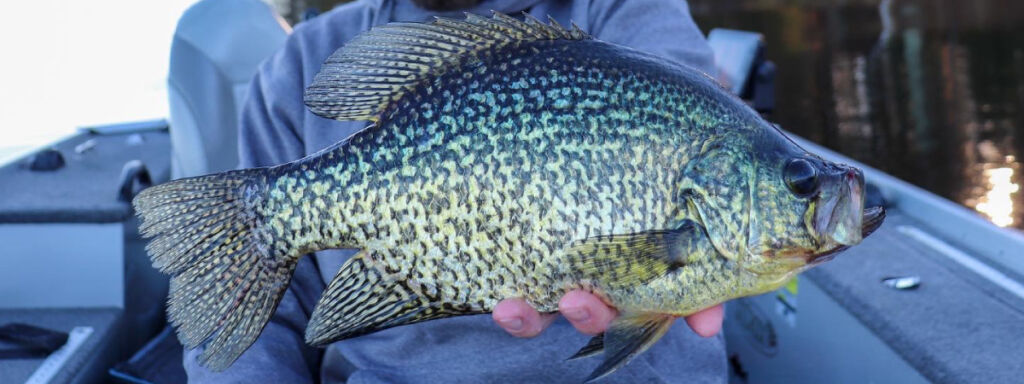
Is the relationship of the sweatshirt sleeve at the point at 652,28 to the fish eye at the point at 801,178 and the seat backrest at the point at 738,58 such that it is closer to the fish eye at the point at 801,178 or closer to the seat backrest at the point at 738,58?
the fish eye at the point at 801,178

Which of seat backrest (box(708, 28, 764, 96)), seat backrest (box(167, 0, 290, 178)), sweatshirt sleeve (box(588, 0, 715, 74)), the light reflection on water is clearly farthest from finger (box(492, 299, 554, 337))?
the light reflection on water

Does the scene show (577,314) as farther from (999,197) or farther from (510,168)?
(999,197)

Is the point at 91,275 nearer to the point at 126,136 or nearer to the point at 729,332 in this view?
the point at 126,136

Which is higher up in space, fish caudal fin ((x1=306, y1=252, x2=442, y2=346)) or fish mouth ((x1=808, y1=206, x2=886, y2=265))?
fish mouth ((x1=808, y1=206, x2=886, y2=265))

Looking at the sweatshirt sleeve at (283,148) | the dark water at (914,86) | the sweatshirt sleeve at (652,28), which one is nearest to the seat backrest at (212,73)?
the sweatshirt sleeve at (283,148)

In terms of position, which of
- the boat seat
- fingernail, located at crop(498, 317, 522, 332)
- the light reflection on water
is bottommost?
the light reflection on water

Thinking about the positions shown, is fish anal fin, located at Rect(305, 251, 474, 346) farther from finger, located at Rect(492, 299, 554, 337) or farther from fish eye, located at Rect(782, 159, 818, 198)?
fish eye, located at Rect(782, 159, 818, 198)

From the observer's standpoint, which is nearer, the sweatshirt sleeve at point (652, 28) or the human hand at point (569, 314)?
the human hand at point (569, 314)

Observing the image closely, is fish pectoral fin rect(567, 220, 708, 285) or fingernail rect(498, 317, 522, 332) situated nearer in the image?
fish pectoral fin rect(567, 220, 708, 285)
